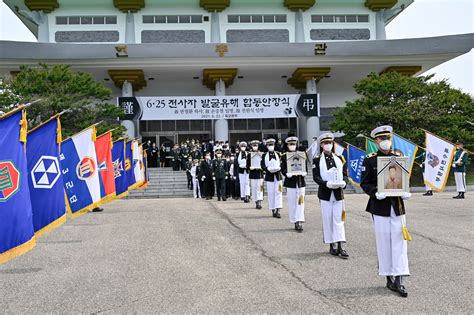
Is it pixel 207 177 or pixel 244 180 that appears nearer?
pixel 244 180

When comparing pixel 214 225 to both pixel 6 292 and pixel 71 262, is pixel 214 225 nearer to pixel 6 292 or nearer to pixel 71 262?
pixel 71 262

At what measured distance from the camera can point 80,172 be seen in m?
10.3

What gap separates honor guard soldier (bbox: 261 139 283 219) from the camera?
40.8 ft

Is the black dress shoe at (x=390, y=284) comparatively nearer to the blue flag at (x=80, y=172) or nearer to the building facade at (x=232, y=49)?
the blue flag at (x=80, y=172)

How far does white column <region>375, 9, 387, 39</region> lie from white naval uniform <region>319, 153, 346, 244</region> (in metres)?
31.2

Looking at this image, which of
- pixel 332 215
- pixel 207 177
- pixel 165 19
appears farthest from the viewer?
pixel 165 19

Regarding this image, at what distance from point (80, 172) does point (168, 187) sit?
566 inches

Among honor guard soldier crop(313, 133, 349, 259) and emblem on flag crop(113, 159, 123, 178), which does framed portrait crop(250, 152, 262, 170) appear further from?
honor guard soldier crop(313, 133, 349, 259)

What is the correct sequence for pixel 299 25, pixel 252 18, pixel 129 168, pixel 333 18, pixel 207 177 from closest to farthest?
1. pixel 129 168
2. pixel 207 177
3. pixel 252 18
4. pixel 299 25
5. pixel 333 18

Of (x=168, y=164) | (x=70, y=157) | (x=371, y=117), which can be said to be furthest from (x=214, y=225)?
(x=168, y=164)

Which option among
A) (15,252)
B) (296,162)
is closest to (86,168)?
(296,162)

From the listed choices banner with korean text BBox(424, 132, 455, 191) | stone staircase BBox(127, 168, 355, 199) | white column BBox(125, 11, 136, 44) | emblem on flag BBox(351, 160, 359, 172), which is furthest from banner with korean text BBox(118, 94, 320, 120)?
banner with korean text BBox(424, 132, 455, 191)

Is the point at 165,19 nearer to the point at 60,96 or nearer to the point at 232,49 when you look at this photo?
the point at 232,49

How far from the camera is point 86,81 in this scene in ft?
79.7
